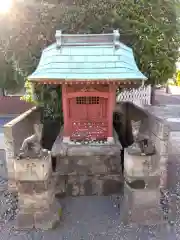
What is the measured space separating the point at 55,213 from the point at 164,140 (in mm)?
3478

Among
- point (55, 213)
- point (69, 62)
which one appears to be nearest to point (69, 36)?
point (69, 62)

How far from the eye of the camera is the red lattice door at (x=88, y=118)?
821 cm

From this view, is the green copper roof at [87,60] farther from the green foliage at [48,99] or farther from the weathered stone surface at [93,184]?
the weathered stone surface at [93,184]

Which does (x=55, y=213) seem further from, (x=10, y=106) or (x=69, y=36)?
(x=10, y=106)

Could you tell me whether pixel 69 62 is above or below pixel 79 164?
above

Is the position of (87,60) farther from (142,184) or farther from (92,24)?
(142,184)

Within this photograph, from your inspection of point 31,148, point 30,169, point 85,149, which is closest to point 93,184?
point 85,149

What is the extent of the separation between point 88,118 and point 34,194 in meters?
3.14

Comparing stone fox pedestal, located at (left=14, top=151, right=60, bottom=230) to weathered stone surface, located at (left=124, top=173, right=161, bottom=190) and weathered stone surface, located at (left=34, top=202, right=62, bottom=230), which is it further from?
weathered stone surface, located at (left=124, top=173, right=161, bottom=190)

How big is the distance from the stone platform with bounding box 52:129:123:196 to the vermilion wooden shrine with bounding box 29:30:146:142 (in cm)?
74

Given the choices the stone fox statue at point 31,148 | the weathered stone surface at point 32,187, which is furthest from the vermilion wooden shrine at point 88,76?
the weathered stone surface at point 32,187

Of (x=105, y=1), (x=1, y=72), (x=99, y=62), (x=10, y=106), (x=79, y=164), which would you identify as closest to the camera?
(x=99, y=62)

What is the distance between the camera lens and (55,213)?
20.6 feet

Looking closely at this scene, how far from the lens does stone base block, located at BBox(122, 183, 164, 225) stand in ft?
19.9
